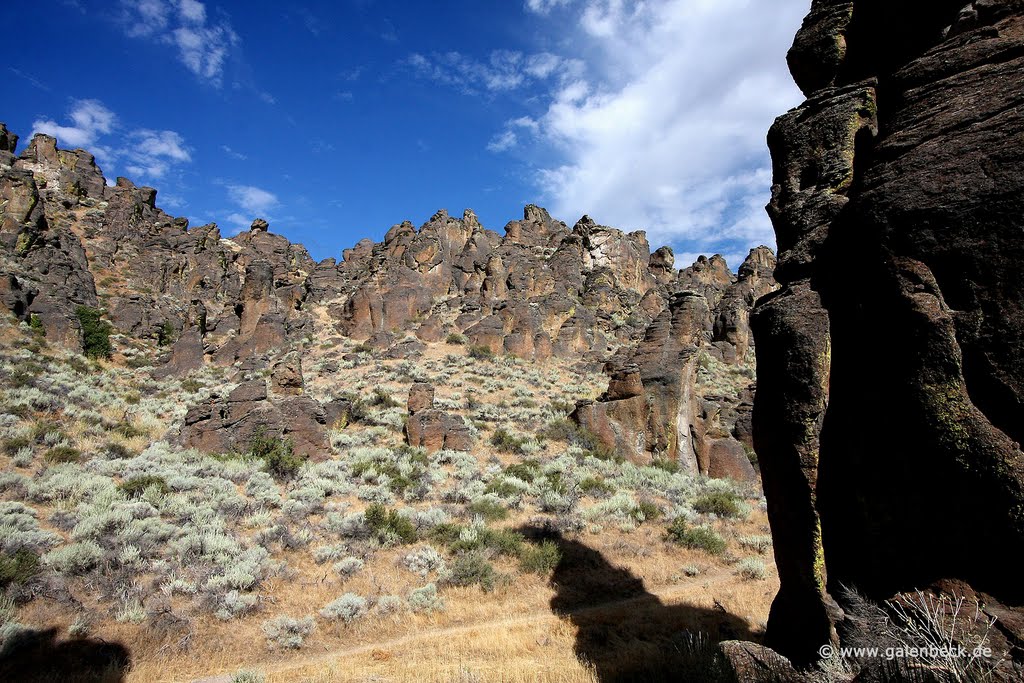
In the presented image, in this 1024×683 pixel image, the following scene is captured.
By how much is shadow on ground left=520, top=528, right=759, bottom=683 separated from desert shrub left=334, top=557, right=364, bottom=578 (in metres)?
4.32

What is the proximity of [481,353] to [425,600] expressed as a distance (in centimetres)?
3138

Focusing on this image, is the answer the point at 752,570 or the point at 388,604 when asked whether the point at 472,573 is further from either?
the point at 752,570

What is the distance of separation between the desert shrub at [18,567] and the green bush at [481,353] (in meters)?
31.5

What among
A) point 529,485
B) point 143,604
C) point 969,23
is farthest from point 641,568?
point 969,23

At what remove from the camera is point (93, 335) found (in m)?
32.3

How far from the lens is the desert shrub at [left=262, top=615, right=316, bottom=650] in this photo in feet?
25.8

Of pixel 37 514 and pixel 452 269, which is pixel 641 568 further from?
pixel 452 269

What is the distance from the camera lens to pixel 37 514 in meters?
10.8

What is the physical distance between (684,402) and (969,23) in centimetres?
1888

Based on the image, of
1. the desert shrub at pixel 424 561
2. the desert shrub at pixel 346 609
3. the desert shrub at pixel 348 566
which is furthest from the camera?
the desert shrub at pixel 424 561

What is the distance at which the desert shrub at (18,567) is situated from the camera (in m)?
8.06

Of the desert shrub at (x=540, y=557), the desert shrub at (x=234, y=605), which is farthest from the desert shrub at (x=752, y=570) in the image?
the desert shrub at (x=234, y=605)

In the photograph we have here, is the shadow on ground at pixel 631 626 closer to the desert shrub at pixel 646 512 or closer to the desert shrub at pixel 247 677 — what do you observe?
the desert shrub at pixel 646 512

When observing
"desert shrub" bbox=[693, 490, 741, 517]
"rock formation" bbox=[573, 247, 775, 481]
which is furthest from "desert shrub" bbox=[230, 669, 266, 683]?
"rock formation" bbox=[573, 247, 775, 481]
